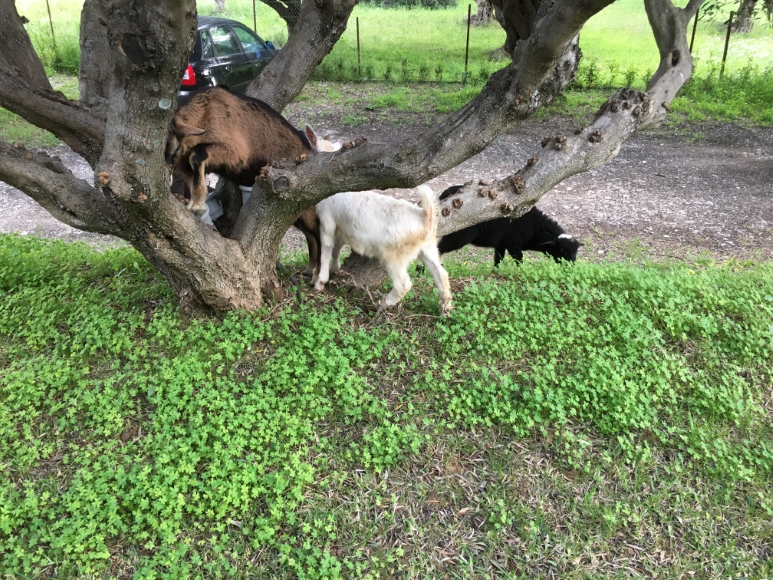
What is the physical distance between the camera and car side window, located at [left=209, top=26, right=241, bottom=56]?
10235 mm

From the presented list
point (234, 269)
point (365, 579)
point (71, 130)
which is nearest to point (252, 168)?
point (234, 269)

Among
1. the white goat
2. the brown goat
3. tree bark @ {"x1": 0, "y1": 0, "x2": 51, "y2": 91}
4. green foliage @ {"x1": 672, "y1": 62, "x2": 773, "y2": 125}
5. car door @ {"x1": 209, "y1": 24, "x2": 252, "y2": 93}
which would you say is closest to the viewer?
the brown goat

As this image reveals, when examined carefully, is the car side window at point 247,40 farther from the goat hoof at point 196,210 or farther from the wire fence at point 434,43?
the goat hoof at point 196,210

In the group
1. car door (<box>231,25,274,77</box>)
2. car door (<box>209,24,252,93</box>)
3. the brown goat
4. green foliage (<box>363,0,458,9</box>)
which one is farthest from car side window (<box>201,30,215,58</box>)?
green foliage (<box>363,0,458,9</box>)

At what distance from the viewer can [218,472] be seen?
2.87 meters

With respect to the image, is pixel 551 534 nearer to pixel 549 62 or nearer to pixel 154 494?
pixel 154 494

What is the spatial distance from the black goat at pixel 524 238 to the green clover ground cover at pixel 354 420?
4.72 ft

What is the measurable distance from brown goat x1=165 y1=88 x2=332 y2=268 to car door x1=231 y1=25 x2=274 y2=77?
8086mm

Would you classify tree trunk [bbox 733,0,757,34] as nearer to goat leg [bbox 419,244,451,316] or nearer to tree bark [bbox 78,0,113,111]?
goat leg [bbox 419,244,451,316]

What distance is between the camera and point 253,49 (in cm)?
1123

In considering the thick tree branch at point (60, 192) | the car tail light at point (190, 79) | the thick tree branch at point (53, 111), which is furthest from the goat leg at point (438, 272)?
the car tail light at point (190, 79)

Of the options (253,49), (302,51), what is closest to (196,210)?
(302,51)

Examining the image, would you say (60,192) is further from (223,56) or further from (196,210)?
(223,56)

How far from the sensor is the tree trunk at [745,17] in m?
7.81
